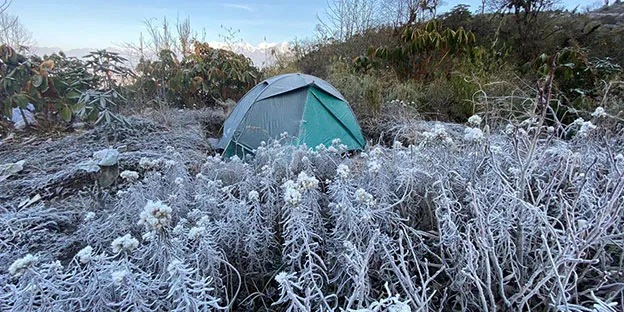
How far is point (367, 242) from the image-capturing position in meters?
0.92

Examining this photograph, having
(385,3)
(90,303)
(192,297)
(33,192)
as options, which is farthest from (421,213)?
(385,3)

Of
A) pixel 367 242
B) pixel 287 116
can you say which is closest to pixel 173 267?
pixel 367 242

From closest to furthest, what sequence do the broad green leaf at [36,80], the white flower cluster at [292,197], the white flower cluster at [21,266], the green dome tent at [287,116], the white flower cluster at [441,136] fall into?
1. the white flower cluster at [21,266]
2. the white flower cluster at [292,197]
3. the white flower cluster at [441,136]
4. the broad green leaf at [36,80]
5. the green dome tent at [287,116]

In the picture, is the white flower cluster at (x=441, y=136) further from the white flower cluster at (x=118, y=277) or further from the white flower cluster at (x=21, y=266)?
the white flower cluster at (x=21, y=266)

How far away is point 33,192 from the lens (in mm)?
1646

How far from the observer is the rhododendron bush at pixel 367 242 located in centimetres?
66

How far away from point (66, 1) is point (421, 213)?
5.68 metres

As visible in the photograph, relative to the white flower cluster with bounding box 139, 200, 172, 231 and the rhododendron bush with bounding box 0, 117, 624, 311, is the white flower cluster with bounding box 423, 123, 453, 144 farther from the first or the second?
the white flower cluster with bounding box 139, 200, 172, 231

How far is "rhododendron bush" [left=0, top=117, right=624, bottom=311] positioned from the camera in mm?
658

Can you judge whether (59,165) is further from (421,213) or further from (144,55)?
(144,55)

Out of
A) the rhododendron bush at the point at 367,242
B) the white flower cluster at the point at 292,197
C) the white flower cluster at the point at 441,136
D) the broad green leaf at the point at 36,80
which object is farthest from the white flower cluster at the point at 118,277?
the broad green leaf at the point at 36,80

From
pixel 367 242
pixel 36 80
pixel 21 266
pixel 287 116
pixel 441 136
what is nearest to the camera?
pixel 21 266

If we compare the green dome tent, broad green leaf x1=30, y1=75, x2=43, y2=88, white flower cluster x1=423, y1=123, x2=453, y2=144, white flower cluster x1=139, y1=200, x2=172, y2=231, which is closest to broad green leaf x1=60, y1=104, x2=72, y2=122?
broad green leaf x1=30, y1=75, x2=43, y2=88

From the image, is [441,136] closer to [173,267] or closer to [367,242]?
[367,242]
